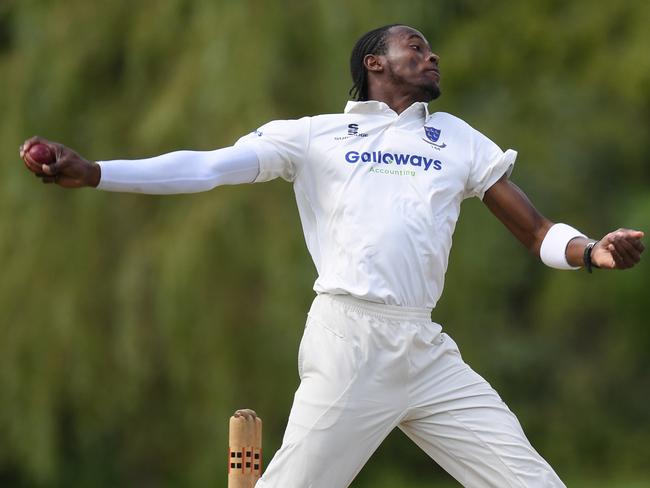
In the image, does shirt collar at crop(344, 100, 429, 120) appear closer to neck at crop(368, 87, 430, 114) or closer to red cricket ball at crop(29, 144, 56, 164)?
neck at crop(368, 87, 430, 114)

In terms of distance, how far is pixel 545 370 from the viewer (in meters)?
17.5

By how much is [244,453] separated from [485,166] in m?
1.39

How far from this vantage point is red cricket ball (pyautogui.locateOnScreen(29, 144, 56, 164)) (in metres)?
4.52

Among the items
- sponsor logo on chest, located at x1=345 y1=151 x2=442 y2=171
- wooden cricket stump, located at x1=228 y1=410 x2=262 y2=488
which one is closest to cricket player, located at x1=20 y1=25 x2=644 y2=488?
sponsor logo on chest, located at x1=345 y1=151 x2=442 y2=171

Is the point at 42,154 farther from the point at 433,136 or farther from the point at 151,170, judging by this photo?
the point at 433,136

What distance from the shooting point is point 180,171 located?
4.91 m

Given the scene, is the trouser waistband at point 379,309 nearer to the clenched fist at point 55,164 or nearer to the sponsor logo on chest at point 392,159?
the sponsor logo on chest at point 392,159

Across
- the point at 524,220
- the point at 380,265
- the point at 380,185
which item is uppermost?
the point at 380,185

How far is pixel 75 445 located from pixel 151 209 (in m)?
2.35

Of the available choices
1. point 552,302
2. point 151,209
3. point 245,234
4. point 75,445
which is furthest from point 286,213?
point 552,302

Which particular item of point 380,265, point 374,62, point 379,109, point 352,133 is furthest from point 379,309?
point 374,62

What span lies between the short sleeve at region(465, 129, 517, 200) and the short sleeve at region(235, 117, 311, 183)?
25.1 inches

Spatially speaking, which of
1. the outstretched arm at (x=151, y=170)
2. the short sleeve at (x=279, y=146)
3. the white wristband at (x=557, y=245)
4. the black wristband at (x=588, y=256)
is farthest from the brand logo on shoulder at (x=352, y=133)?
the black wristband at (x=588, y=256)

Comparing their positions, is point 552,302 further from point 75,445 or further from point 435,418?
point 435,418
